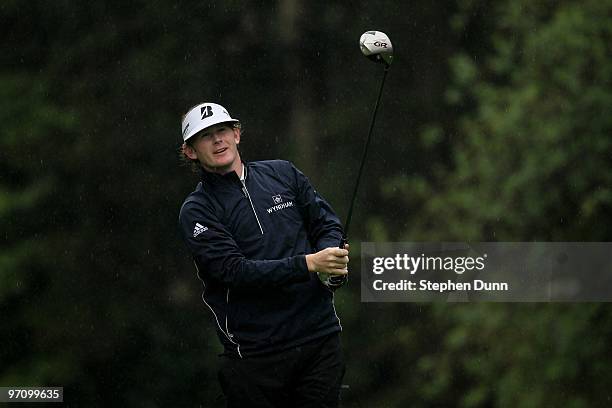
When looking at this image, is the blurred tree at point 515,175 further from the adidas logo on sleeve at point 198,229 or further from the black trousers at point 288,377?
the adidas logo on sleeve at point 198,229

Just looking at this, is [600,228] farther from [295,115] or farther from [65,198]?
[65,198]

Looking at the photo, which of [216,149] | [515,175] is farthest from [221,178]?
[515,175]

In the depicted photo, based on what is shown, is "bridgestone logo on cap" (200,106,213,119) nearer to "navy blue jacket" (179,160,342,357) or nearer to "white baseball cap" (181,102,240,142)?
"white baseball cap" (181,102,240,142)

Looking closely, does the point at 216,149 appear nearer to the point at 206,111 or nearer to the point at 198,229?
the point at 206,111

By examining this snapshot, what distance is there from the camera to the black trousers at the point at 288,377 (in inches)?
146

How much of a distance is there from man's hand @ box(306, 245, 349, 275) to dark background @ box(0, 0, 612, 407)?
172 centimetres

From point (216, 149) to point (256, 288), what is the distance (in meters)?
0.53

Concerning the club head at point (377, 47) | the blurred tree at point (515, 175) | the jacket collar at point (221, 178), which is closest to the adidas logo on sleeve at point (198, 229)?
A: the jacket collar at point (221, 178)

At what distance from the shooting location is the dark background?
525cm

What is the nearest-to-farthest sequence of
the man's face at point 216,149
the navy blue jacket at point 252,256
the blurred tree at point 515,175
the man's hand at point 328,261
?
the man's hand at point 328,261
the navy blue jacket at point 252,256
the man's face at point 216,149
the blurred tree at point 515,175

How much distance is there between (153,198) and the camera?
5320 mm

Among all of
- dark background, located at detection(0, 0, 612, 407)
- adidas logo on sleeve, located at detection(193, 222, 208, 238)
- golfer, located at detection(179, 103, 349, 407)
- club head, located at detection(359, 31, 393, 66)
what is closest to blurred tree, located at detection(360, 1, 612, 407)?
dark background, located at detection(0, 0, 612, 407)

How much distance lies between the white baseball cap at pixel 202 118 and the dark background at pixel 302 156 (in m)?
1.44

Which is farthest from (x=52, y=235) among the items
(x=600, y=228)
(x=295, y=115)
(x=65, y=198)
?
(x=600, y=228)
